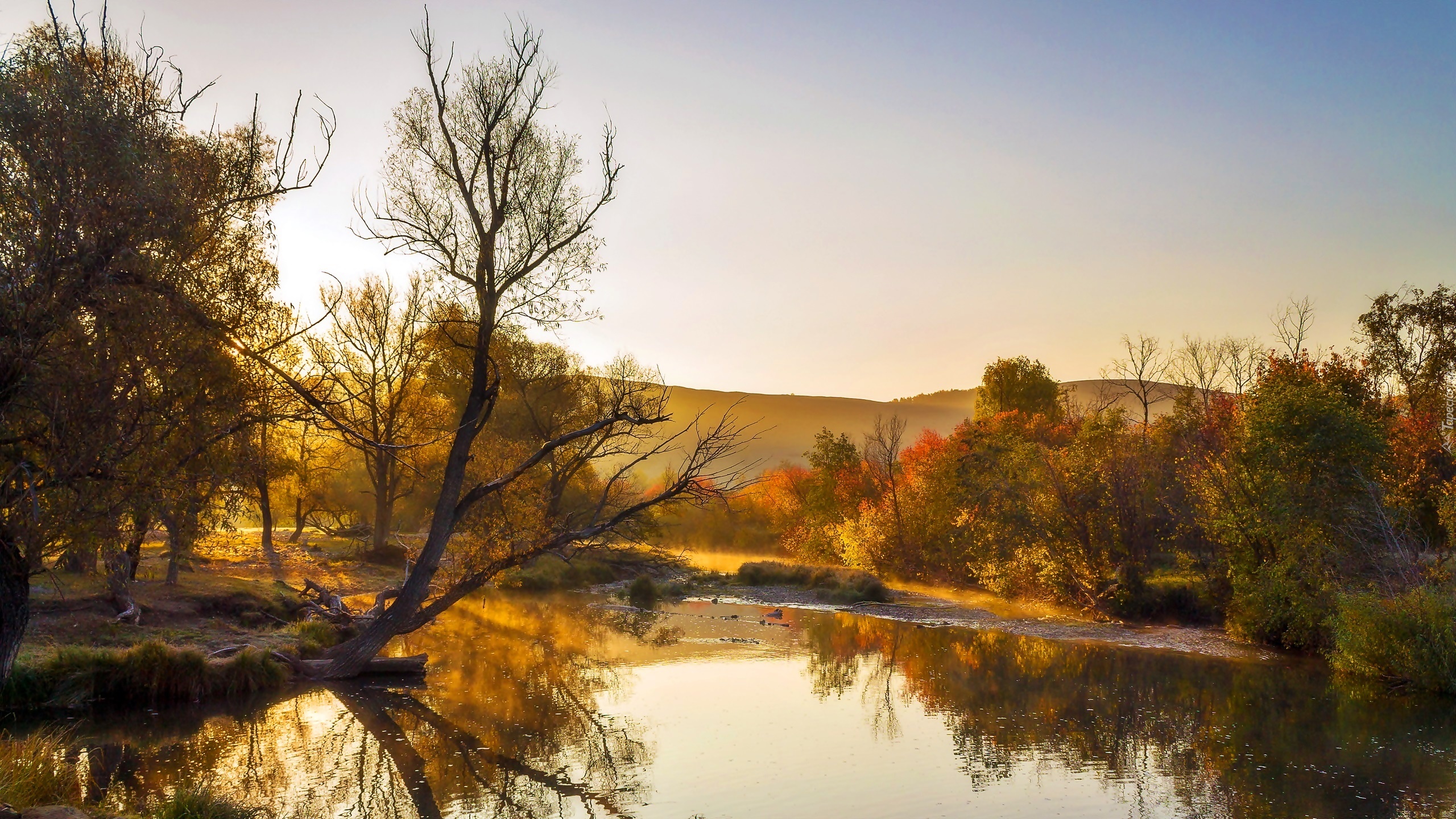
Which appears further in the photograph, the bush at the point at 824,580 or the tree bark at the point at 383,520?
the tree bark at the point at 383,520

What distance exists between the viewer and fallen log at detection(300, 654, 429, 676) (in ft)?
65.9

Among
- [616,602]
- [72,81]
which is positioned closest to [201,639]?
[72,81]

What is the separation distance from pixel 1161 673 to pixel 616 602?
20885mm

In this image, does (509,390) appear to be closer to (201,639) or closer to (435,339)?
(435,339)

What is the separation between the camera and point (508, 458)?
35031mm

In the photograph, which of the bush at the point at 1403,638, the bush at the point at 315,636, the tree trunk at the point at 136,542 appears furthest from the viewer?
the bush at the point at 315,636

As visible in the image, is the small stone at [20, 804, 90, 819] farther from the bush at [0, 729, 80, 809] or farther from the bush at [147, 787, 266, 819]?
the bush at [147, 787, 266, 819]

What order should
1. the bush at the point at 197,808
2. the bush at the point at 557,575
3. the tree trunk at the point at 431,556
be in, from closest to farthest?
the bush at the point at 197,808
the tree trunk at the point at 431,556
the bush at the point at 557,575

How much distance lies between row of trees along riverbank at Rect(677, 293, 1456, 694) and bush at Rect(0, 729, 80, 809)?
77.4 ft

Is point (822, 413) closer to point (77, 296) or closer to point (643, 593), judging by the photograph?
point (643, 593)

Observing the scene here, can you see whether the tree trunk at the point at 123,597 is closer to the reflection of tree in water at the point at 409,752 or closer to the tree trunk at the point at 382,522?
the reflection of tree in water at the point at 409,752

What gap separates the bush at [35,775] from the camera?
9.13m

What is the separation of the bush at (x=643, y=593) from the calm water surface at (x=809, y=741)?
11954 mm

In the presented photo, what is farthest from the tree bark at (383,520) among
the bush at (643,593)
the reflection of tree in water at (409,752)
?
the reflection of tree in water at (409,752)
